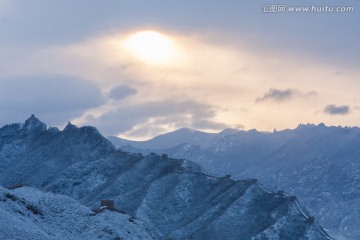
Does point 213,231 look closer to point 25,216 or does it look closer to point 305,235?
point 305,235

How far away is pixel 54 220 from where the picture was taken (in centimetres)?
8731

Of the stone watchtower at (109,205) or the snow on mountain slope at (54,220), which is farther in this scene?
the stone watchtower at (109,205)

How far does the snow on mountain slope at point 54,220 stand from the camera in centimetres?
7519

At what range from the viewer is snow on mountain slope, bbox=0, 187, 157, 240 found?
75188 mm

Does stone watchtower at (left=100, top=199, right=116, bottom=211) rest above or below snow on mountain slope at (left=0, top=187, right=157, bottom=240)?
above

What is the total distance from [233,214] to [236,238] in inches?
458

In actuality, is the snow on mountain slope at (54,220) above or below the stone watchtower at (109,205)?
below

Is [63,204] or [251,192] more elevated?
[251,192]

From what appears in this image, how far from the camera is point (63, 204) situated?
9269 cm

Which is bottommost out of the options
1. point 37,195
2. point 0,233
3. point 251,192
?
point 0,233

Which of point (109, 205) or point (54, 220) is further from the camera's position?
point (109, 205)

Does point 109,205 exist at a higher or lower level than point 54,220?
higher

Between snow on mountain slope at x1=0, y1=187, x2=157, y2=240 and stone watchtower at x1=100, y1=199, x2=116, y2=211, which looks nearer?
snow on mountain slope at x1=0, y1=187, x2=157, y2=240

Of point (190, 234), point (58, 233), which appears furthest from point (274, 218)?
point (58, 233)
